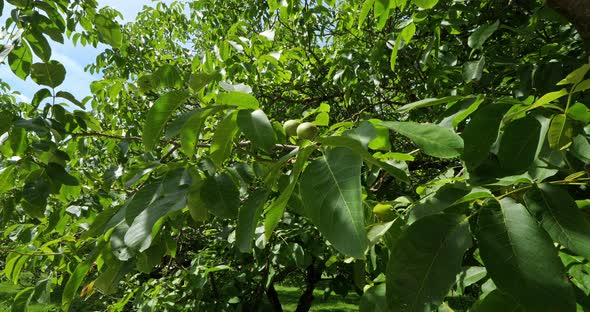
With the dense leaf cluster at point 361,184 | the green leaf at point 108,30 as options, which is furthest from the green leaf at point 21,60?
the green leaf at point 108,30

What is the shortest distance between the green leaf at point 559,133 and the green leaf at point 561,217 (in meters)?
0.11

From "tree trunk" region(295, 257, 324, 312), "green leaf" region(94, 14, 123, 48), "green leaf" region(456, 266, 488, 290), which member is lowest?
"tree trunk" region(295, 257, 324, 312)

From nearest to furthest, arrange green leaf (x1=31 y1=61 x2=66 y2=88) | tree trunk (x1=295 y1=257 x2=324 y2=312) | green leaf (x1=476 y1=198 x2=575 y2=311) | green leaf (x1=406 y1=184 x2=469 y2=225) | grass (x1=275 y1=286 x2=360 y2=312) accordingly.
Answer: green leaf (x1=476 y1=198 x2=575 y2=311), green leaf (x1=406 y1=184 x2=469 y2=225), green leaf (x1=31 y1=61 x2=66 y2=88), tree trunk (x1=295 y1=257 x2=324 y2=312), grass (x1=275 y1=286 x2=360 y2=312)

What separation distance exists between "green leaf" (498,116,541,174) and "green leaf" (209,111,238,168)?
1.76 feet

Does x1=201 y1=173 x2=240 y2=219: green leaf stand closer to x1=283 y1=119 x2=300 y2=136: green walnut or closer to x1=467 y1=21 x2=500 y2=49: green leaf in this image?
x1=283 y1=119 x2=300 y2=136: green walnut

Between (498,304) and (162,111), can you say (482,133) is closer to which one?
(498,304)

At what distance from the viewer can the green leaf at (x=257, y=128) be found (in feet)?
2.40

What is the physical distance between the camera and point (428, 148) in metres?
0.65

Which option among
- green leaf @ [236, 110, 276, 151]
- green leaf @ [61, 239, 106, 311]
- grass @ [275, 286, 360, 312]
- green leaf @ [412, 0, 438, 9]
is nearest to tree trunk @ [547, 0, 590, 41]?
green leaf @ [412, 0, 438, 9]

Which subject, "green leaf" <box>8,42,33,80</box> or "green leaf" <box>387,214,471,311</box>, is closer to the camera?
"green leaf" <box>387,214,471,311</box>

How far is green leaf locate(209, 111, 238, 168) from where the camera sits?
0.81 m

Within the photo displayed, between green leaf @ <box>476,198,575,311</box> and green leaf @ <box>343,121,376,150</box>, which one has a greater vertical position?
green leaf @ <box>343,121,376,150</box>

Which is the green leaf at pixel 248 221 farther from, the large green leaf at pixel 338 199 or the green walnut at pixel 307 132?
the green walnut at pixel 307 132

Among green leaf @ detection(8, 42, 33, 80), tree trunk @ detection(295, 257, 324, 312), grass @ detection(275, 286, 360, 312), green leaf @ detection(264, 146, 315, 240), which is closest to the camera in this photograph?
green leaf @ detection(264, 146, 315, 240)
